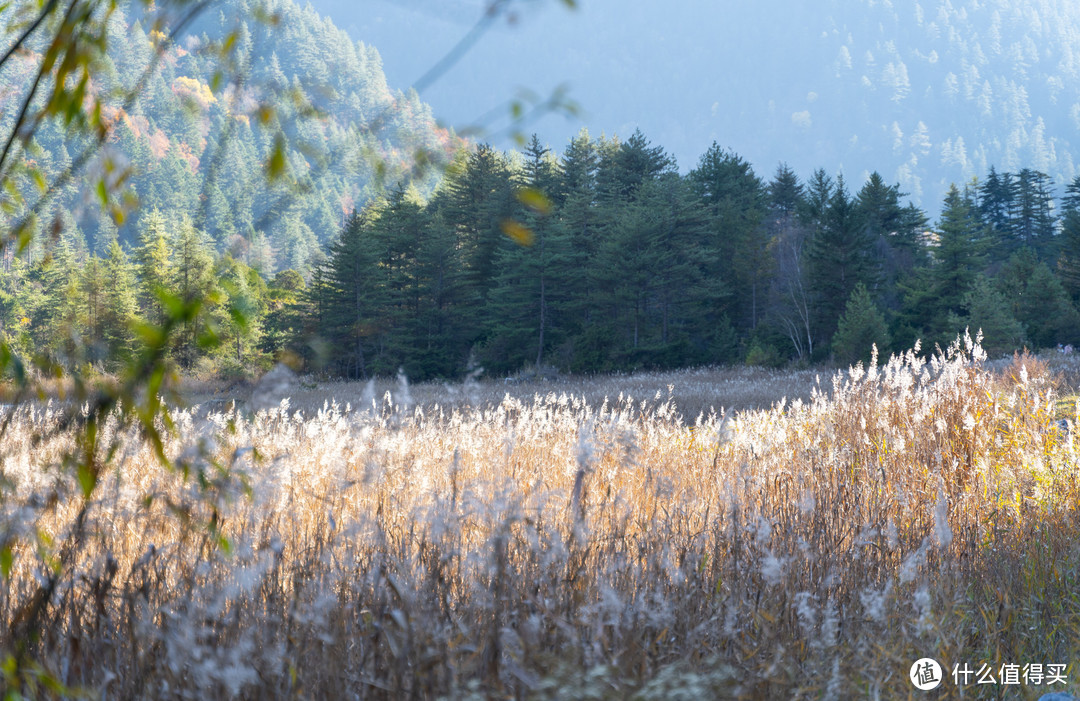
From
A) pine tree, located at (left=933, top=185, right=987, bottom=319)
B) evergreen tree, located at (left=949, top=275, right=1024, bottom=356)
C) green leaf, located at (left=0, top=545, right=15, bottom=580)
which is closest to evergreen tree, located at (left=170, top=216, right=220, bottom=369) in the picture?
green leaf, located at (left=0, top=545, right=15, bottom=580)

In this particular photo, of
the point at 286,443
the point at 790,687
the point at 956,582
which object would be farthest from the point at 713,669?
the point at 286,443

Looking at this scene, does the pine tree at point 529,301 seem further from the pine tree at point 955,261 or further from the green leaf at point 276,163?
the green leaf at point 276,163

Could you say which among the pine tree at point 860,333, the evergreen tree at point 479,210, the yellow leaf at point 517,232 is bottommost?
the yellow leaf at point 517,232

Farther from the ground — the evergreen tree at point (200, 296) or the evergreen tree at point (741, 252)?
the evergreen tree at point (741, 252)

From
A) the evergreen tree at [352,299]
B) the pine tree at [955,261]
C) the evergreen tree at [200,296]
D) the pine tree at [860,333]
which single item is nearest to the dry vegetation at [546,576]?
the evergreen tree at [200,296]

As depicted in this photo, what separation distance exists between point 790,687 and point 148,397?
1891mm

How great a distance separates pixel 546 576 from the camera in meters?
2.40

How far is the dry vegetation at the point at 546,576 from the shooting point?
1.81 m

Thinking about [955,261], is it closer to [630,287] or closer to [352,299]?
[630,287]

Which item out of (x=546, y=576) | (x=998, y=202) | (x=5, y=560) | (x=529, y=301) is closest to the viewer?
(x=5, y=560)

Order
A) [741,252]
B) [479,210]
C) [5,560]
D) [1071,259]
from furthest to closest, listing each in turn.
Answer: [479,210] → [1071,259] → [741,252] → [5,560]

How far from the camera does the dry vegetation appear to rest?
1812 mm

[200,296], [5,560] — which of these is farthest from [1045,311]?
[5,560]

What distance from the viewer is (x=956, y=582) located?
2.97m
